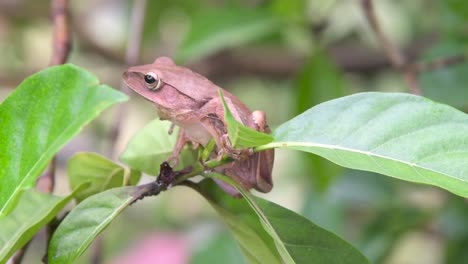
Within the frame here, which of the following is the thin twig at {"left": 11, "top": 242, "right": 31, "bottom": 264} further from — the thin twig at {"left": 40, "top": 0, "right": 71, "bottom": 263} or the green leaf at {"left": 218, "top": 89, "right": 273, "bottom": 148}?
the green leaf at {"left": 218, "top": 89, "right": 273, "bottom": 148}

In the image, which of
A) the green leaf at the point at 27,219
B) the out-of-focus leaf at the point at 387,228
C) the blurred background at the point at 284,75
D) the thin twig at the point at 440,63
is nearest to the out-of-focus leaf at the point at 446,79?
the blurred background at the point at 284,75

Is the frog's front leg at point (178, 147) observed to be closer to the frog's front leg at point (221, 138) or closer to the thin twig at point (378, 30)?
the frog's front leg at point (221, 138)

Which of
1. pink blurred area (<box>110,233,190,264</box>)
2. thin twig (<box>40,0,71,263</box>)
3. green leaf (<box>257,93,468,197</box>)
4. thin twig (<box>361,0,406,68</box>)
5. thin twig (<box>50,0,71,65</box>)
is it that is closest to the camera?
green leaf (<box>257,93,468,197</box>)

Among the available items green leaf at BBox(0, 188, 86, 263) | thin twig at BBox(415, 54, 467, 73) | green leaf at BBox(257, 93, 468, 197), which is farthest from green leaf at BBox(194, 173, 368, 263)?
thin twig at BBox(415, 54, 467, 73)

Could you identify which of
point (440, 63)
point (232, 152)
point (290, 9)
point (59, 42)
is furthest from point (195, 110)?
point (290, 9)

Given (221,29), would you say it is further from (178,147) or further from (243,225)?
(243,225)

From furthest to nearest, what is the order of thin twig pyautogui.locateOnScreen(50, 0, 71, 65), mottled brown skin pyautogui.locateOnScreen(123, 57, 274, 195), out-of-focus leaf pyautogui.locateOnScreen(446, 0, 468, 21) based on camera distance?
1. out-of-focus leaf pyautogui.locateOnScreen(446, 0, 468, 21)
2. thin twig pyautogui.locateOnScreen(50, 0, 71, 65)
3. mottled brown skin pyautogui.locateOnScreen(123, 57, 274, 195)

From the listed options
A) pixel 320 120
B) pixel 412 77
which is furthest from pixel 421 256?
pixel 320 120
